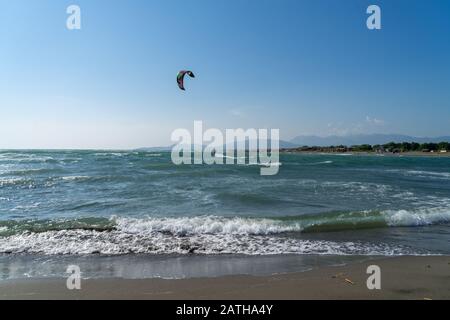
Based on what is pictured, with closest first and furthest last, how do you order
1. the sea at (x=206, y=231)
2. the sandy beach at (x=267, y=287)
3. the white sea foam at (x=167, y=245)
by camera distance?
1. the sandy beach at (x=267, y=287)
2. the sea at (x=206, y=231)
3. the white sea foam at (x=167, y=245)

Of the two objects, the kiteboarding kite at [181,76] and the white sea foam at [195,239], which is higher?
the kiteboarding kite at [181,76]

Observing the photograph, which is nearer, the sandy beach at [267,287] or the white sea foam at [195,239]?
the sandy beach at [267,287]

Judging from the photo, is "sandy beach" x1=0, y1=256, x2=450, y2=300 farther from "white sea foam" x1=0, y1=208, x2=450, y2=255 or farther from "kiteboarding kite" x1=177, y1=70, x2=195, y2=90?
"kiteboarding kite" x1=177, y1=70, x2=195, y2=90

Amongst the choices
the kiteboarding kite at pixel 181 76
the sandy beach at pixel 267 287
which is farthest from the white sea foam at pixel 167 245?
the kiteboarding kite at pixel 181 76

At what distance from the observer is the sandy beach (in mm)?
5414

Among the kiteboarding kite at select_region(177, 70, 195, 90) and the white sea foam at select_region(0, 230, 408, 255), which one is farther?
the kiteboarding kite at select_region(177, 70, 195, 90)

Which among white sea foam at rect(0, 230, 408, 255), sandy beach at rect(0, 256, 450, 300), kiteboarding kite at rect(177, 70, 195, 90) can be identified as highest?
kiteboarding kite at rect(177, 70, 195, 90)

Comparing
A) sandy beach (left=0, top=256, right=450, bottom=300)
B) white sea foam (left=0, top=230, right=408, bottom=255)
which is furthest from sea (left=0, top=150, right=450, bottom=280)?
sandy beach (left=0, top=256, right=450, bottom=300)

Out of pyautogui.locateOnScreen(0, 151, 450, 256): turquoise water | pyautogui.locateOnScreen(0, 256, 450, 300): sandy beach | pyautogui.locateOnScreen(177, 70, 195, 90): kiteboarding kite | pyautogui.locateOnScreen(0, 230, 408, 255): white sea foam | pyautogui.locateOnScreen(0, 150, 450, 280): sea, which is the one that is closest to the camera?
pyautogui.locateOnScreen(0, 256, 450, 300): sandy beach

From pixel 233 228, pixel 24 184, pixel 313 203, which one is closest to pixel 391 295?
pixel 233 228

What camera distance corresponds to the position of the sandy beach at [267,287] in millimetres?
5414

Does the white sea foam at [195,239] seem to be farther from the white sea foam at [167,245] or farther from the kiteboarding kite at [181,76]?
the kiteboarding kite at [181,76]

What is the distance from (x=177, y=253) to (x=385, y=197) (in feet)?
41.4
